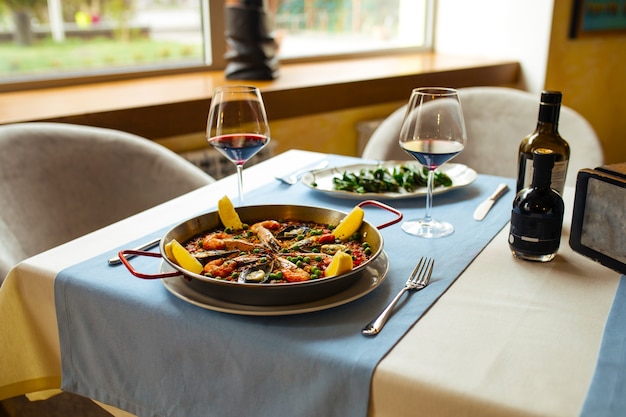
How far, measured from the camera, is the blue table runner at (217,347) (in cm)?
68

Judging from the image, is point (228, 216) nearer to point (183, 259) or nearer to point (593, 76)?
point (183, 259)

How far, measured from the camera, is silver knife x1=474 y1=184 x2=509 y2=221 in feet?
3.63

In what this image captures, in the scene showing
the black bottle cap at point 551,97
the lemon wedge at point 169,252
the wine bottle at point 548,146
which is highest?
the black bottle cap at point 551,97

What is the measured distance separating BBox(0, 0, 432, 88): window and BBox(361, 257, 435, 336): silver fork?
72.1 inches

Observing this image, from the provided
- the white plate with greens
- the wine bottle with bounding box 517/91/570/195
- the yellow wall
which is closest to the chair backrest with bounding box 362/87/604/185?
the white plate with greens

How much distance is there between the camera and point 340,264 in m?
0.73

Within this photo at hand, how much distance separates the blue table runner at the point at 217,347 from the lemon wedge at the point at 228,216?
12 cm

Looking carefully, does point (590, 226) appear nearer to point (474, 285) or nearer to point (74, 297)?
point (474, 285)

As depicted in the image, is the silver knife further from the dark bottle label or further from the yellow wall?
the yellow wall

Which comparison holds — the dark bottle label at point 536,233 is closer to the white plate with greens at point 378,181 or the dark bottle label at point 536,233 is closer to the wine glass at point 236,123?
the white plate with greens at point 378,181

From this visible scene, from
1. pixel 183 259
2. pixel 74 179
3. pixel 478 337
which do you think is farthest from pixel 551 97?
pixel 74 179

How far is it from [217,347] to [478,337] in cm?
30

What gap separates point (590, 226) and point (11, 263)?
0.96 metres

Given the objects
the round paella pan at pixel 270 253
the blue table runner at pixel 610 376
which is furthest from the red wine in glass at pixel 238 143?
the blue table runner at pixel 610 376
